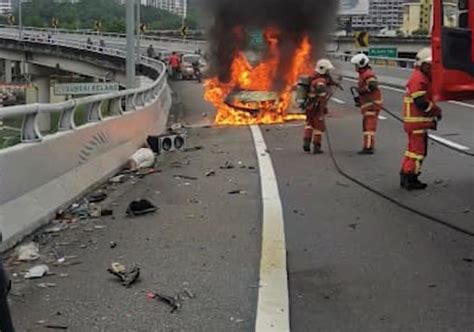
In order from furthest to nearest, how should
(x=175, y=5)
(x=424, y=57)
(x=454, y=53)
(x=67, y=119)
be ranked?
(x=175, y=5), (x=424, y=57), (x=67, y=119), (x=454, y=53)

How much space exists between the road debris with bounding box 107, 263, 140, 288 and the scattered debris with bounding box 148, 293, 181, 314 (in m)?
0.31

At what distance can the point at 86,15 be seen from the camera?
412ft

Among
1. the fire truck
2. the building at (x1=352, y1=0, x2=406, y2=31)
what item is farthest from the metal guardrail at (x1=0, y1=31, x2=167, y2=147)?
the building at (x1=352, y1=0, x2=406, y2=31)

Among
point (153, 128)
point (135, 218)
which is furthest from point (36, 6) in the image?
point (135, 218)

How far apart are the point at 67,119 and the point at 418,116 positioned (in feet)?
13.3

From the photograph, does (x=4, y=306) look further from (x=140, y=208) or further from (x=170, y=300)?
(x=140, y=208)

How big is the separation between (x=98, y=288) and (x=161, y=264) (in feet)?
2.37

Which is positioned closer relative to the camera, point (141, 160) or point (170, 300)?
point (170, 300)

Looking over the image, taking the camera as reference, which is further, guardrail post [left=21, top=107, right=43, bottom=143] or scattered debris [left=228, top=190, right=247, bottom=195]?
scattered debris [left=228, top=190, right=247, bottom=195]

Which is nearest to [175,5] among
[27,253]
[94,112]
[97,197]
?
[94,112]

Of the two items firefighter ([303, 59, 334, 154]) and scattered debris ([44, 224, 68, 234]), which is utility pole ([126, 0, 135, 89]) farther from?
scattered debris ([44, 224, 68, 234])

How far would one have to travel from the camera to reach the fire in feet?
67.9

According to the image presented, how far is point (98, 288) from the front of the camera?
17.5ft

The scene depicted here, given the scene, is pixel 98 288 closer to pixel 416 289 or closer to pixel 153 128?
pixel 416 289
